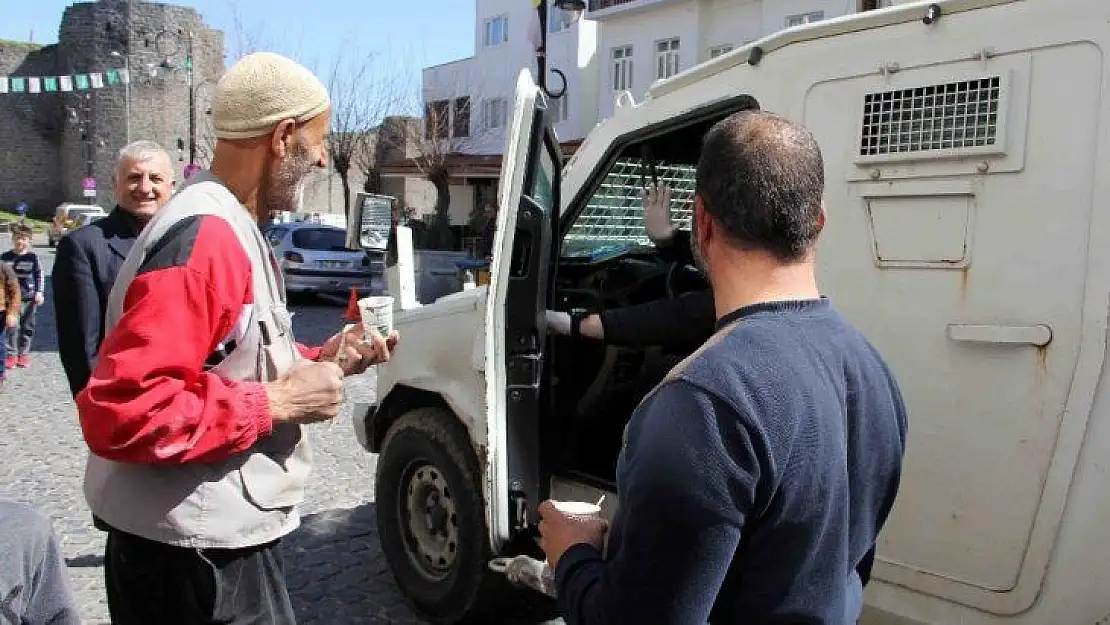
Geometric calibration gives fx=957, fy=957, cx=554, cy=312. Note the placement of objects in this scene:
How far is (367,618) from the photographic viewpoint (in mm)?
4410

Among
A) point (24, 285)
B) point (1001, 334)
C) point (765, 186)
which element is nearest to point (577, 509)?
point (765, 186)

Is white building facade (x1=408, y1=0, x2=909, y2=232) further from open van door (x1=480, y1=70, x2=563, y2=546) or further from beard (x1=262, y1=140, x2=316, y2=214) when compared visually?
beard (x1=262, y1=140, x2=316, y2=214)

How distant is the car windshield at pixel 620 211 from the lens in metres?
4.64

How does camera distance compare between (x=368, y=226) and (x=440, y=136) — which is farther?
(x=440, y=136)

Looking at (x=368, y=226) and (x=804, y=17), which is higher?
(x=804, y=17)

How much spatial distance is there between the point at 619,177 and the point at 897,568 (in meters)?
2.39

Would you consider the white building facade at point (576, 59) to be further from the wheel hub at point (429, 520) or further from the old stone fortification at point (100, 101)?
the wheel hub at point (429, 520)

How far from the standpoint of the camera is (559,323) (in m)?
3.90

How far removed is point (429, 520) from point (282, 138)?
256 centimetres

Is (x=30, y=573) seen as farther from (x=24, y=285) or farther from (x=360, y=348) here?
(x=24, y=285)

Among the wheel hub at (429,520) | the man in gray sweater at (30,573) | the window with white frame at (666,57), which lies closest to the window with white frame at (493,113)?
the window with white frame at (666,57)

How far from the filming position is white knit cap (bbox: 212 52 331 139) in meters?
2.09

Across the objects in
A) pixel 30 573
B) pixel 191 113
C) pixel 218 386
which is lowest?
pixel 30 573

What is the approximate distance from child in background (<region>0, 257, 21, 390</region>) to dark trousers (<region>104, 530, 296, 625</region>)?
7976 millimetres
